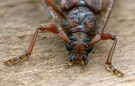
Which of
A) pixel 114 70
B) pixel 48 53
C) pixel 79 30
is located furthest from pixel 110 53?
pixel 48 53

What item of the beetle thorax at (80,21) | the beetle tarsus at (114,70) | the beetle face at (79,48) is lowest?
the beetle tarsus at (114,70)

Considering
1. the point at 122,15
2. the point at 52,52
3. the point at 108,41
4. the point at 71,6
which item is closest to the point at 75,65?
the point at 52,52

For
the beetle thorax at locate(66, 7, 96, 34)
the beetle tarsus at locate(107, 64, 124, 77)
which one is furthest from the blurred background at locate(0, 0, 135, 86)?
the beetle thorax at locate(66, 7, 96, 34)

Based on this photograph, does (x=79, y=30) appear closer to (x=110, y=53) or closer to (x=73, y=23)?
(x=73, y=23)

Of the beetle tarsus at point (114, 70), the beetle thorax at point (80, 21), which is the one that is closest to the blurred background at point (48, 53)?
the beetle tarsus at point (114, 70)

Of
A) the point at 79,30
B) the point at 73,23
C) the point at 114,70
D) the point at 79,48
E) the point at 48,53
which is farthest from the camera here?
the point at 73,23

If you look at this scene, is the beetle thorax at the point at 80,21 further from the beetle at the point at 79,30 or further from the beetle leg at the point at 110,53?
the beetle leg at the point at 110,53

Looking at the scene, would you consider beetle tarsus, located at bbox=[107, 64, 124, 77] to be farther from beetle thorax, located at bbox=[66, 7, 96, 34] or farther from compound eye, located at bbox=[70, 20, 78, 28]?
compound eye, located at bbox=[70, 20, 78, 28]

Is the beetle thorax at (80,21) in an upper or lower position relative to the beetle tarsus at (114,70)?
upper
